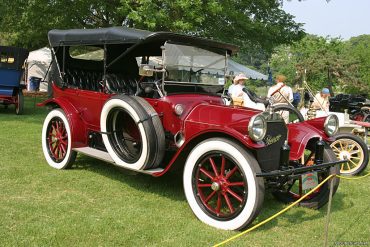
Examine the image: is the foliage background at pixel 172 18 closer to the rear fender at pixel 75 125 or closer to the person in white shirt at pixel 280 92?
the person in white shirt at pixel 280 92

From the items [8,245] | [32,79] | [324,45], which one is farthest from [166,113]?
[324,45]

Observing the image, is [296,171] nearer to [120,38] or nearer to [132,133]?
[132,133]

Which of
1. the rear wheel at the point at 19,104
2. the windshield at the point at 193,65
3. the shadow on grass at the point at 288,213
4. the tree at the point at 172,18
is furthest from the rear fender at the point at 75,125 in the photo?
the rear wheel at the point at 19,104

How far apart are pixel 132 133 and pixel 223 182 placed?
160cm

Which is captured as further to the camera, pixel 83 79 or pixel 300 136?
pixel 83 79

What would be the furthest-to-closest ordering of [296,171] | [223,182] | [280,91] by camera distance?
1. [280,91]
2. [223,182]
3. [296,171]

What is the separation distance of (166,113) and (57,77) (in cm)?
228

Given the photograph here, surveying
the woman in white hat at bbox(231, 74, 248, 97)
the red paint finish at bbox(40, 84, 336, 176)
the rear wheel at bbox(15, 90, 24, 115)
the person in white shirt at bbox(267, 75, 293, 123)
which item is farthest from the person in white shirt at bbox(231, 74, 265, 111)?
the rear wheel at bbox(15, 90, 24, 115)

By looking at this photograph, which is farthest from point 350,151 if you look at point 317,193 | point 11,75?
point 11,75

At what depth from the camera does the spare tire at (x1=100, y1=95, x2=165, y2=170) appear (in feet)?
13.9

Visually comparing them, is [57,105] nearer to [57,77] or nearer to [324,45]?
[57,77]

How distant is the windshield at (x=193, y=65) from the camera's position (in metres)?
4.75

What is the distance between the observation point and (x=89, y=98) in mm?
5285

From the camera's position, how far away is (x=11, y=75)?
1136 cm
